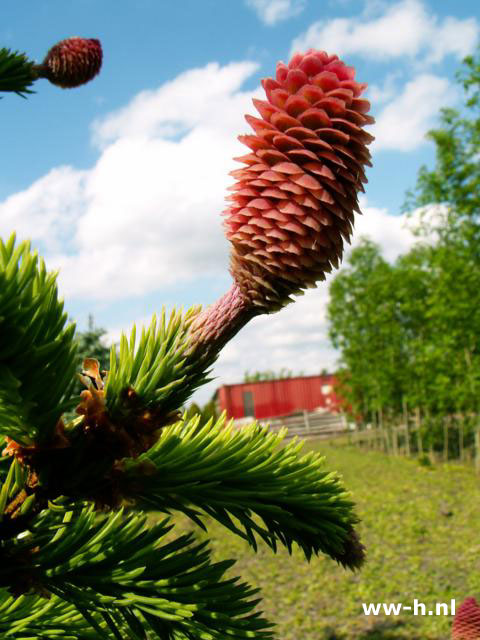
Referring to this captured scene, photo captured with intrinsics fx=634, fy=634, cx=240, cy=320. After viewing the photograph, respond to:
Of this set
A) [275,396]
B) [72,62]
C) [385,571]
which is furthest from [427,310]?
[275,396]

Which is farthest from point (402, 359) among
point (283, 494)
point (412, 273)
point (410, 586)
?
point (283, 494)

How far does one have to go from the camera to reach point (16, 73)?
212 cm

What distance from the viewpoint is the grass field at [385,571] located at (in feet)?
22.0

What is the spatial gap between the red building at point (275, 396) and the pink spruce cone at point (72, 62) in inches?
1471

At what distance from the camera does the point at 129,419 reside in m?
0.81

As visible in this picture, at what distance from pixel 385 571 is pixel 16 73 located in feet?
26.0

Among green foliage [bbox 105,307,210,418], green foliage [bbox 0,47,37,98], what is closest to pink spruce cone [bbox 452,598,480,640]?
green foliage [bbox 105,307,210,418]

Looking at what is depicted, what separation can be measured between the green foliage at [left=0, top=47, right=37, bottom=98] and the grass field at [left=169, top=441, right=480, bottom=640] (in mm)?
3600

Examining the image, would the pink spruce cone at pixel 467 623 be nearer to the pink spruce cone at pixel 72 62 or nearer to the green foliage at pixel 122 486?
the green foliage at pixel 122 486

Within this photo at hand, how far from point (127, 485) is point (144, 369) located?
16 cm

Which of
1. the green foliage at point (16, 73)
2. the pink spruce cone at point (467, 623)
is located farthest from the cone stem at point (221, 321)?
the green foliage at point (16, 73)

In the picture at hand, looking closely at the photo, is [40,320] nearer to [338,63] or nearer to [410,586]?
[338,63]

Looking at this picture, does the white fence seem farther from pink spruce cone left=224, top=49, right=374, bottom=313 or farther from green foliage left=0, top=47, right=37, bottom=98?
pink spruce cone left=224, top=49, right=374, bottom=313

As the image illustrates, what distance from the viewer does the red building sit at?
40.4m
